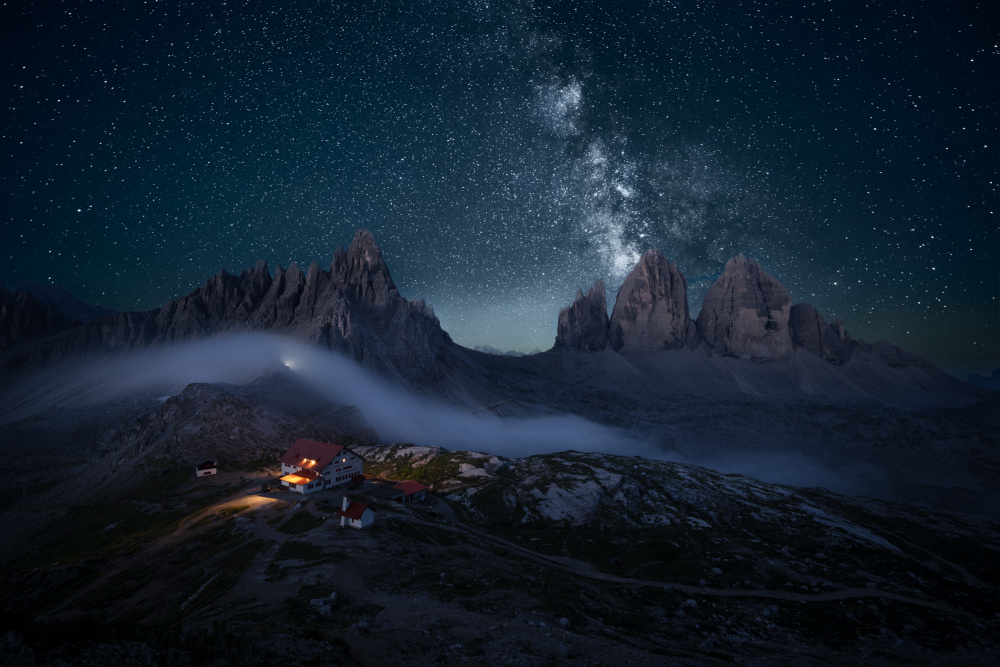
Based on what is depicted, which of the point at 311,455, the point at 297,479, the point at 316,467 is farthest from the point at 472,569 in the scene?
the point at 311,455

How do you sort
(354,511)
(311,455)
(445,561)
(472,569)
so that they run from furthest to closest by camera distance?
(311,455), (354,511), (445,561), (472,569)

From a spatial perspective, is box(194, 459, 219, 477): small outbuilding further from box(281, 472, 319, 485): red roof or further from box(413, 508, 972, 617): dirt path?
box(413, 508, 972, 617): dirt path

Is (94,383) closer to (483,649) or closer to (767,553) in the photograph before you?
(483,649)

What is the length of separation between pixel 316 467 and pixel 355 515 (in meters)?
27.0

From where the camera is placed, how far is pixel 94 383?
19362 centimetres

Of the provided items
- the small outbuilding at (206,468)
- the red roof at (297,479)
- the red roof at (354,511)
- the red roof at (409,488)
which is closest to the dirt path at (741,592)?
the red roof at (354,511)

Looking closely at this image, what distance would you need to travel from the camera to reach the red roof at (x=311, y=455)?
286 feet

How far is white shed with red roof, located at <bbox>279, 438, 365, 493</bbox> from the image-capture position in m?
85.2

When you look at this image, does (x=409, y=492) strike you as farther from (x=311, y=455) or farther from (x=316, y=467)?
(x=311, y=455)

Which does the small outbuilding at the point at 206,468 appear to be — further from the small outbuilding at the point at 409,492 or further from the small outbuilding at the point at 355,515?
the small outbuilding at the point at 355,515

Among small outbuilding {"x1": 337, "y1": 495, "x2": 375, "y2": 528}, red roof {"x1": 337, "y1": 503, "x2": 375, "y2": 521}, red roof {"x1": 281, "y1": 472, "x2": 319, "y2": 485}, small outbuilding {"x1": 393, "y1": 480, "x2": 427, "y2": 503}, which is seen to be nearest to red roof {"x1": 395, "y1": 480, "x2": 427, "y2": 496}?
small outbuilding {"x1": 393, "y1": 480, "x2": 427, "y2": 503}

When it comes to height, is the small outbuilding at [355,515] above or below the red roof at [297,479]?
above

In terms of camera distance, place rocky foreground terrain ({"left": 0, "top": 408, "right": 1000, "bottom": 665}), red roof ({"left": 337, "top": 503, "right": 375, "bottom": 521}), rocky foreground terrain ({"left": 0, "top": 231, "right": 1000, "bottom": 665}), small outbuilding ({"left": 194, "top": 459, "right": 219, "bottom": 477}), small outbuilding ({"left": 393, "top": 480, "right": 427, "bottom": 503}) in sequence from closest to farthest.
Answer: rocky foreground terrain ({"left": 0, "top": 408, "right": 1000, "bottom": 665}), rocky foreground terrain ({"left": 0, "top": 231, "right": 1000, "bottom": 665}), red roof ({"left": 337, "top": 503, "right": 375, "bottom": 521}), small outbuilding ({"left": 393, "top": 480, "right": 427, "bottom": 503}), small outbuilding ({"left": 194, "top": 459, "right": 219, "bottom": 477})

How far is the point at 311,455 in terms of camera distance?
89.5 m
